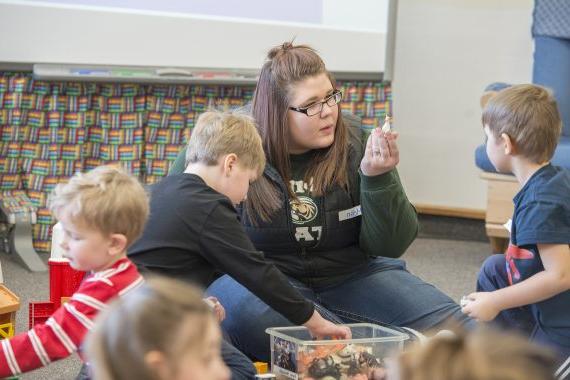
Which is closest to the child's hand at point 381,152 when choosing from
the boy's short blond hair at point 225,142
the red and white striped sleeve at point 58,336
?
the boy's short blond hair at point 225,142

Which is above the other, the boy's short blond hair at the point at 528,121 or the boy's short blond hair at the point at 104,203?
the boy's short blond hair at the point at 528,121

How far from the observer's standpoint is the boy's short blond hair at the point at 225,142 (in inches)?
69.1

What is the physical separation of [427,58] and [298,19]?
667 mm

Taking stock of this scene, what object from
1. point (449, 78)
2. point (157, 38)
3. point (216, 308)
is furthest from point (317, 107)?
point (449, 78)

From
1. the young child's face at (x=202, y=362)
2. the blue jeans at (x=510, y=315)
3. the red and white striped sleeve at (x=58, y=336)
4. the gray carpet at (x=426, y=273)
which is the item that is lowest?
the gray carpet at (x=426, y=273)

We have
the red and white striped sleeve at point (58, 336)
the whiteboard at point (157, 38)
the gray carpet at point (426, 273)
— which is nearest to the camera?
the red and white striped sleeve at point (58, 336)

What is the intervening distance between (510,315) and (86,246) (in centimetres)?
95

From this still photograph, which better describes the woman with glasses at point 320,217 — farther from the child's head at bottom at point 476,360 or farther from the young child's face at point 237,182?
the child's head at bottom at point 476,360

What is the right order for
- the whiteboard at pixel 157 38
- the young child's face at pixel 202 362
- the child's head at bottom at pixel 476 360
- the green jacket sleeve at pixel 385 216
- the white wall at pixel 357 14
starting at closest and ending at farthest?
the child's head at bottom at pixel 476 360
the young child's face at pixel 202 362
the green jacket sleeve at pixel 385 216
the whiteboard at pixel 157 38
the white wall at pixel 357 14

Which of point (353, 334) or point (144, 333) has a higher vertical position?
point (144, 333)

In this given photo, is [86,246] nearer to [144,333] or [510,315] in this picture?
[144,333]

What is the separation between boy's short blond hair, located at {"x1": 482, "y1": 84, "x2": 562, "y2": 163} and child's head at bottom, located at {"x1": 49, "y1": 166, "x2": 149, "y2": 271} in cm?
79

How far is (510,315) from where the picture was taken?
6.26 feet

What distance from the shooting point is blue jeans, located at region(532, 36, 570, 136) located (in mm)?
3320
